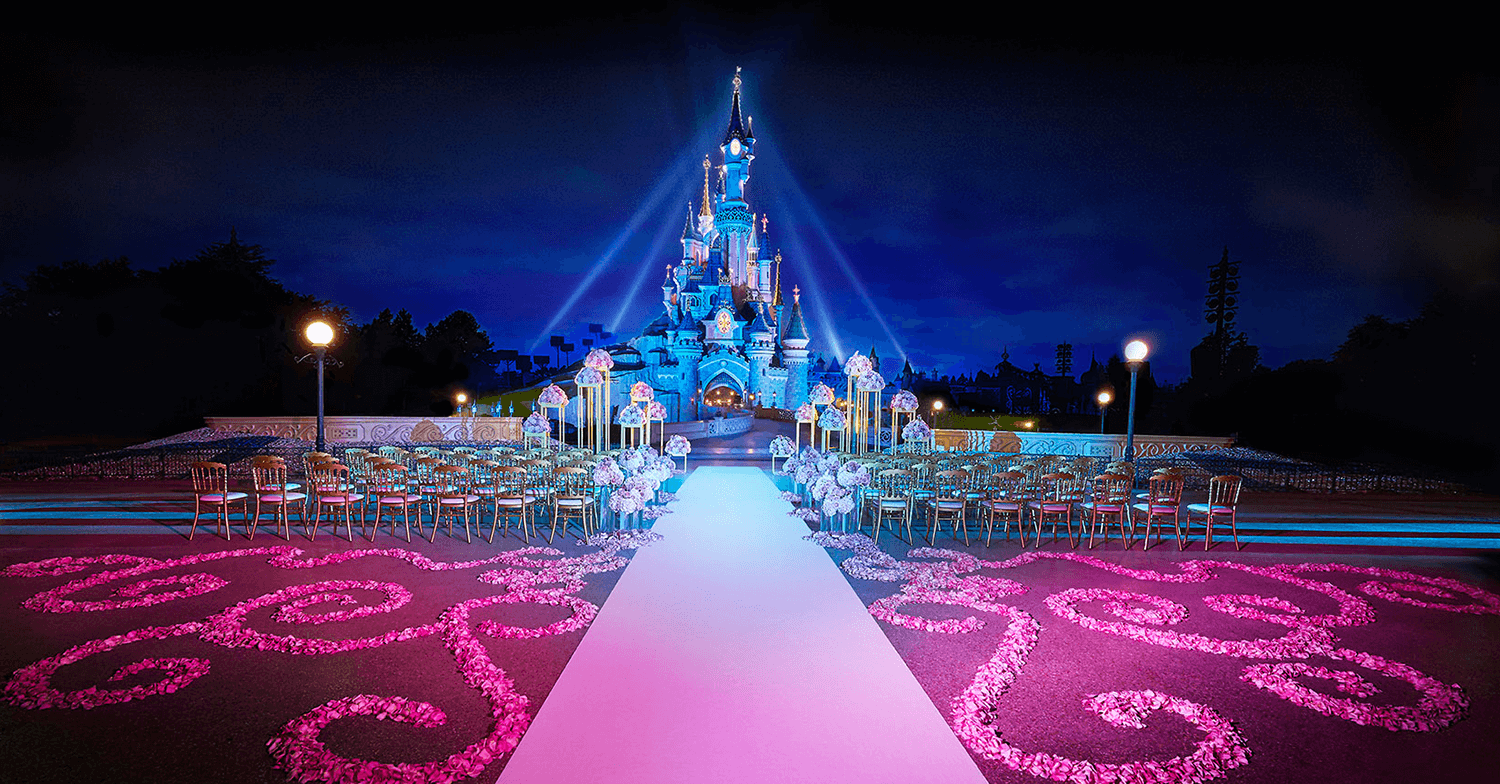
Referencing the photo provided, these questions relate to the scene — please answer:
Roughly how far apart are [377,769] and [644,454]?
810cm

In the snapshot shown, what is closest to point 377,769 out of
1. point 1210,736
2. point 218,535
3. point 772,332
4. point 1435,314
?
point 1210,736

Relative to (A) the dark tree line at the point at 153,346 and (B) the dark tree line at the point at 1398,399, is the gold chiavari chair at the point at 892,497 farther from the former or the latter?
(A) the dark tree line at the point at 153,346

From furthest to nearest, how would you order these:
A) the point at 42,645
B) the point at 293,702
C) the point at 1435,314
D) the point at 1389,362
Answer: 1. the point at 1389,362
2. the point at 1435,314
3. the point at 42,645
4. the point at 293,702

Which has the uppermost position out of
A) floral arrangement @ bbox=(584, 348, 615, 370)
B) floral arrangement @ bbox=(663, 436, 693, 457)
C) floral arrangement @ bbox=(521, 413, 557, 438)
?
floral arrangement @ bbox=(584, 348, 615, 370)

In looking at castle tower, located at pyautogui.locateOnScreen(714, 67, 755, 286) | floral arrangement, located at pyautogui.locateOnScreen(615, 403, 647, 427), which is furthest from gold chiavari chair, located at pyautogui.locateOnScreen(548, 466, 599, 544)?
castle tower, located at pyautogui.locateOnScreen(714, 67, 755, 286)

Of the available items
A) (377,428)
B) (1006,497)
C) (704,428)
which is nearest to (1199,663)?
(1006,497)

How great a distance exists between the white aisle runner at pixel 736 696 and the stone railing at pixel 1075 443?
12809 mm

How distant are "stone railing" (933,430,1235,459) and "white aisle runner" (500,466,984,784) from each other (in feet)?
42.0

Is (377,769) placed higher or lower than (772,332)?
lower

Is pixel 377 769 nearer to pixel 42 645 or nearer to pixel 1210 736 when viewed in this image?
pixel 42 645

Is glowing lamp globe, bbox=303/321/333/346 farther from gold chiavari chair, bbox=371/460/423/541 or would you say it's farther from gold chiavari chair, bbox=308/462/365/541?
gold chiavari chair, bbox=371/460/423/541

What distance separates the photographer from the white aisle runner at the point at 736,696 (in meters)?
3.21

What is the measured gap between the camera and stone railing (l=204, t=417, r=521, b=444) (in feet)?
62.3

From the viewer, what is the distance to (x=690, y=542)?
8.15 meters
